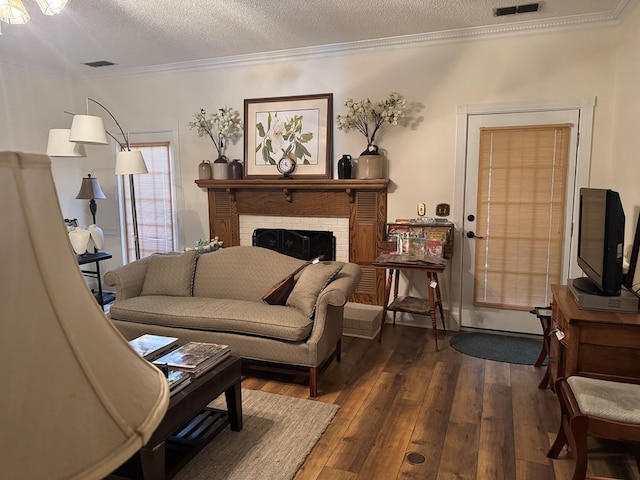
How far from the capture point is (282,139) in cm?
484

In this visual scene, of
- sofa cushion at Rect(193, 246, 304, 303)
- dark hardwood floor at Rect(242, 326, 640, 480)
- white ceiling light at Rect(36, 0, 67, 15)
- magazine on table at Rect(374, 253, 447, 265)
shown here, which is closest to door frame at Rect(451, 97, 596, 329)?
magazine on table at Rect(374, 253, 447, 265)

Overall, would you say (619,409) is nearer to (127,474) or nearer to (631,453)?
(631,453)

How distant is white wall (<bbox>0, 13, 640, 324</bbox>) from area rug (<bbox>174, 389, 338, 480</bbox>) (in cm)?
232

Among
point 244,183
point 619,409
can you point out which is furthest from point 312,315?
point 244,183

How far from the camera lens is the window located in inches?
217

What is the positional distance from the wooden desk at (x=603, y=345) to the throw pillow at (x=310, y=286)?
153 centimetres

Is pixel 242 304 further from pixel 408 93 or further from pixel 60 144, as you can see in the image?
pixel 408 93

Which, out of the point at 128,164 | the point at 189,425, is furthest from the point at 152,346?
the point at 128,164

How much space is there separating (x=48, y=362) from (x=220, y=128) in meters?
4.81

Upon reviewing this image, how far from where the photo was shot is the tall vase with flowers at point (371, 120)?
427 cm

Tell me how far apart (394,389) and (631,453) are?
1372 millimetres

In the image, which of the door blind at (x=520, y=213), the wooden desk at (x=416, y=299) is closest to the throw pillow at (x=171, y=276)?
the wooden desk at (x=416, y=299)

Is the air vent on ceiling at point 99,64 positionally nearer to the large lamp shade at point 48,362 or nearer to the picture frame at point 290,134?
the picture frame at point 290,134

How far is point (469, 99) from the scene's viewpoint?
4.15 metres
